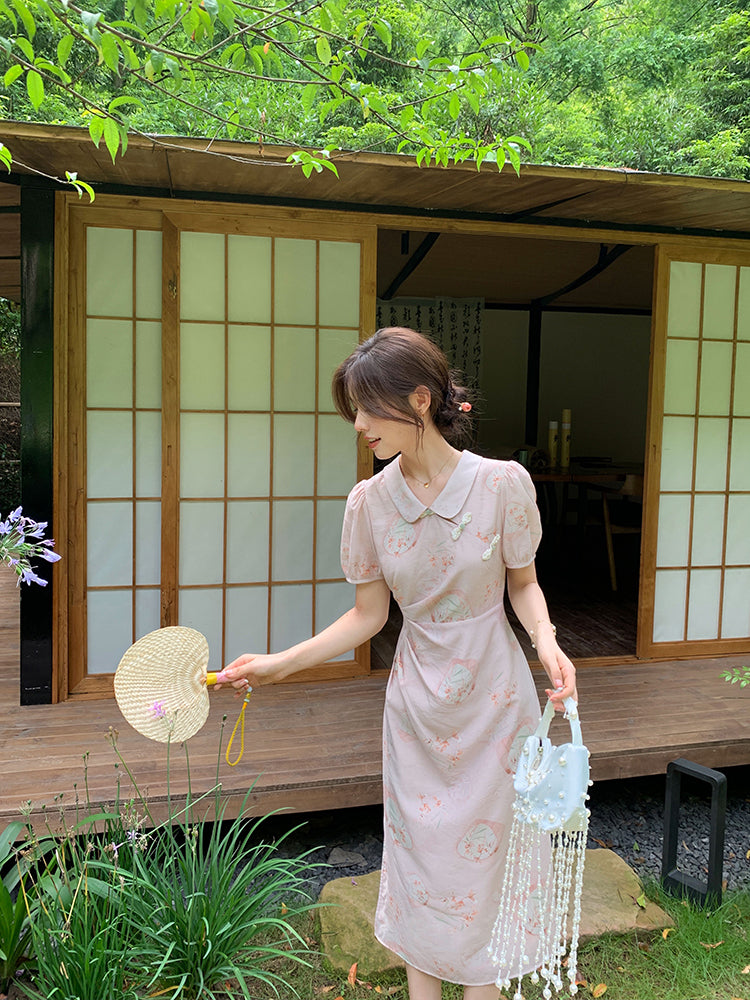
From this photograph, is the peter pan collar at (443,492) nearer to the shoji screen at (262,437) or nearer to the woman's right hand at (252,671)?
the woman's right hand at (252,671)

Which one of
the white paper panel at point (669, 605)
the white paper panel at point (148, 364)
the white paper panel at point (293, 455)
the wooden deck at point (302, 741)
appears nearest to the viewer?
the wooden deck at point (302, 741)

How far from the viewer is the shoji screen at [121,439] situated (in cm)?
350

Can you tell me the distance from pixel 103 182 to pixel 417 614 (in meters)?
2.60

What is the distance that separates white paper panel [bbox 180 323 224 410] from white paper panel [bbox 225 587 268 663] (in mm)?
859

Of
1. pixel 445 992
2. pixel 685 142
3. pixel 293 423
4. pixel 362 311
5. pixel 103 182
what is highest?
pixel 685 142

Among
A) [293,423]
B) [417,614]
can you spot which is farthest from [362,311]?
[417,614]

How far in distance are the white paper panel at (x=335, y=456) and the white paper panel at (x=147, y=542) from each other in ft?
2.48

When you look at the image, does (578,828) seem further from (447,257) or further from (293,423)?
(447,257)

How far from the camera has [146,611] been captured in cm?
367

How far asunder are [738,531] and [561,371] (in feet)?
14.0

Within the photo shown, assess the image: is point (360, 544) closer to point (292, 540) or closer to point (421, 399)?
point (421, 399)

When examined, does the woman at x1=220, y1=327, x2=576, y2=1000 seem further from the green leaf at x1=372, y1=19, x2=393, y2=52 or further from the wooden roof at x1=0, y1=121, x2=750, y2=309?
the wooden roof at x1=0, y1=121, x2=750, y2=309

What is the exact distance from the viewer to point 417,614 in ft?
5.37

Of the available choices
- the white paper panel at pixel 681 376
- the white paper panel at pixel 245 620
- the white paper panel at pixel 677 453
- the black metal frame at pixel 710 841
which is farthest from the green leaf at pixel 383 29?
the white paper panel at pixel 677 453
